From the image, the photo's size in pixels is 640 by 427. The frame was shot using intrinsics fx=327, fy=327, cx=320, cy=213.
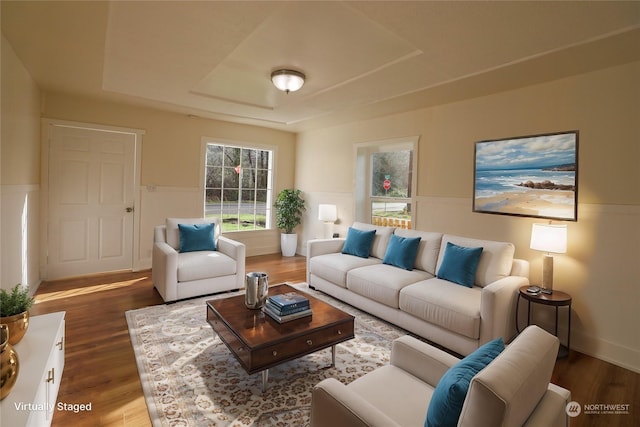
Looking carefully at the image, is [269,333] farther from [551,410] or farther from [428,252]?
[428,252]

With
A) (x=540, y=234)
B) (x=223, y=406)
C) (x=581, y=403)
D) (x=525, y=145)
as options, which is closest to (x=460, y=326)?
(x=581, y=403)

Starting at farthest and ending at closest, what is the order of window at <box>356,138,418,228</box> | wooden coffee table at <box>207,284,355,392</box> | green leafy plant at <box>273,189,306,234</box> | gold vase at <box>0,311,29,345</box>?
1. green leafy plant at <box>273,189,306,234</box>
2. window at <box>356,138,418,228</box>
3. wooden coffee table at <box>207,284,355,392</box>
4. gold vase at <box>0,311,29,345</box>

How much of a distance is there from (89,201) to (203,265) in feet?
7.29

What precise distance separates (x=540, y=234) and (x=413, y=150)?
6.70ft

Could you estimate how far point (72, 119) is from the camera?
4402mm

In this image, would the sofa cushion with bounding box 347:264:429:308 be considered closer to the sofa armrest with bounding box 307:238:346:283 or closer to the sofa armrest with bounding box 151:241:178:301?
the sofa armrest with bounding box 307:238:346:283

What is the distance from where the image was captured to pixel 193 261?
149 inches

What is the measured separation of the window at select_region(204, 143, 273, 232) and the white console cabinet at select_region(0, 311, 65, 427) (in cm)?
386

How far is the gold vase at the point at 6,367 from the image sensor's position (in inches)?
53.3

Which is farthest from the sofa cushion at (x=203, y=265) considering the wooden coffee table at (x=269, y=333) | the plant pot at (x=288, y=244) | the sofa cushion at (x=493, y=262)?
the sofa cushion at (x=493, y=262)

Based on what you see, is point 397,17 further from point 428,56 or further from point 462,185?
point 462,185

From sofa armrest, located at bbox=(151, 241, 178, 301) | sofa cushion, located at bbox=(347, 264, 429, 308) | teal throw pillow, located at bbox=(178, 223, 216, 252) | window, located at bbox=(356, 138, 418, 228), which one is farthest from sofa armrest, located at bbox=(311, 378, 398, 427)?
window, located at bbox=(356, 138, 418, 228)

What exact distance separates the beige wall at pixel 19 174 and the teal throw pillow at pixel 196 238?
5.05 feet

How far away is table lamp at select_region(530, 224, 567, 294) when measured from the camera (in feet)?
9.30
